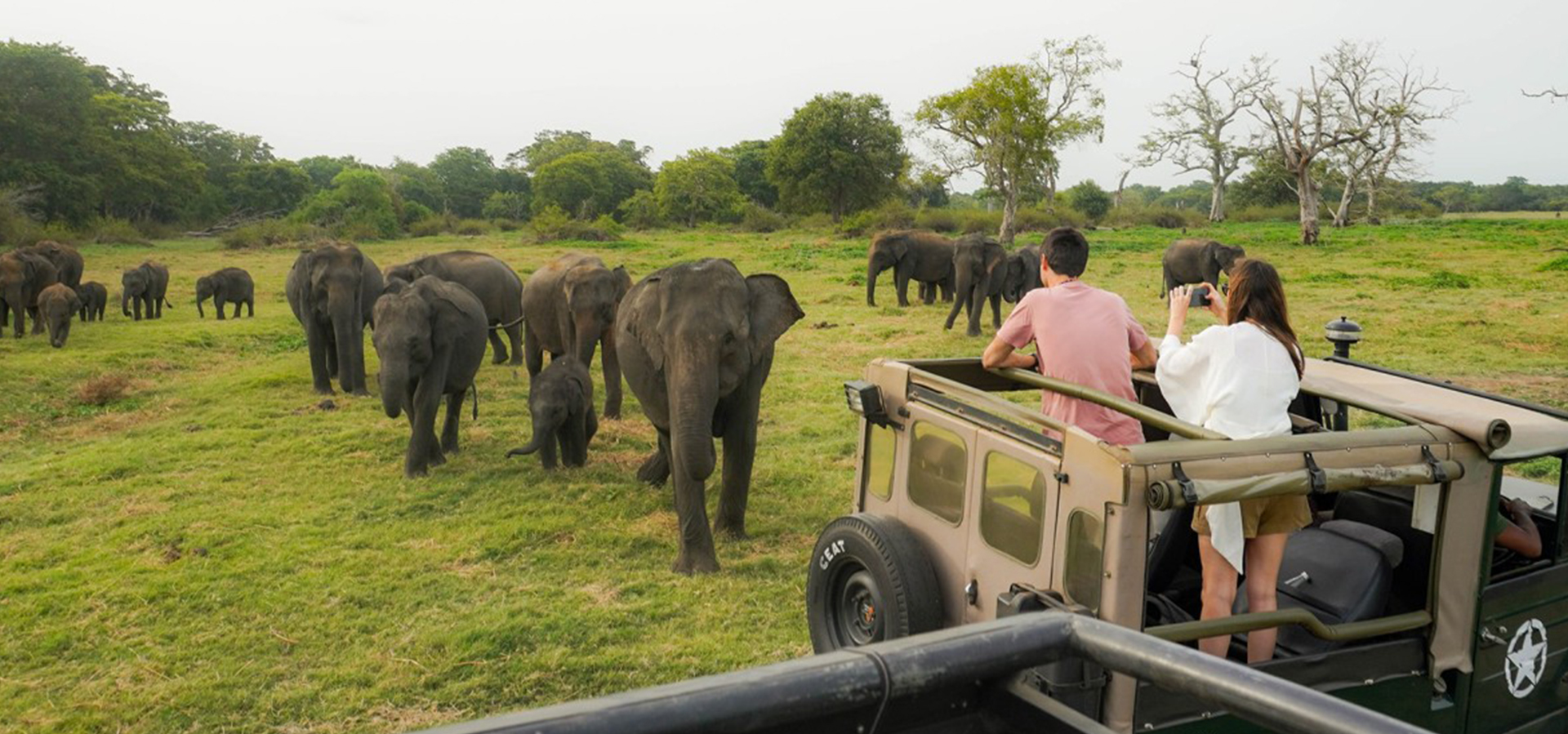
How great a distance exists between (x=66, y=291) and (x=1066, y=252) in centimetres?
1848

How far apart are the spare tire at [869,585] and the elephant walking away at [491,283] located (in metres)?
11.4

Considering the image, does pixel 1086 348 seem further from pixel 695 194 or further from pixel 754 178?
pixel 754 178

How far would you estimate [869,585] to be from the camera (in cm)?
459

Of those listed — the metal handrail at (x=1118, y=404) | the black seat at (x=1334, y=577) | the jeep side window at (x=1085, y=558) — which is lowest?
the black seat at (x=1334, y=577)

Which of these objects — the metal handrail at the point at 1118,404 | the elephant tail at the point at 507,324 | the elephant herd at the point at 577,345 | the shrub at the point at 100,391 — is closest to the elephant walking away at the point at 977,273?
the elephant herd at the point at 577,345

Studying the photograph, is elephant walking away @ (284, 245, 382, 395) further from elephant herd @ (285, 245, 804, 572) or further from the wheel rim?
the wheel rim

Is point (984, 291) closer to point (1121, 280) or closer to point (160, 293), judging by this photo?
point (1121, 280)

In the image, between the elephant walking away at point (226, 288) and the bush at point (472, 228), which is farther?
the bush at point (472, 228)

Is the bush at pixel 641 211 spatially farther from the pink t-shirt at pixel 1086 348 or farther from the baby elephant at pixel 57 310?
the pink t-shirt at pixel 1086 348

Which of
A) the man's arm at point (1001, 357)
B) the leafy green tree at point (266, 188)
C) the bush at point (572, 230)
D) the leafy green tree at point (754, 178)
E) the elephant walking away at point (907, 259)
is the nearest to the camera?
the man's arm at point (1001, 357)

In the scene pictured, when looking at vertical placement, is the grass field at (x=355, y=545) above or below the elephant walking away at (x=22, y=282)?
below

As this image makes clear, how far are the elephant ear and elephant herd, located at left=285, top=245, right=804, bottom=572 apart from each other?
10 mm

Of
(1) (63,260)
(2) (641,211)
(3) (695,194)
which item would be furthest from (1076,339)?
(2) (641,211)

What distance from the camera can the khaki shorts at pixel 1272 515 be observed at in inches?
151
